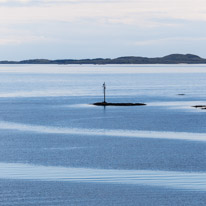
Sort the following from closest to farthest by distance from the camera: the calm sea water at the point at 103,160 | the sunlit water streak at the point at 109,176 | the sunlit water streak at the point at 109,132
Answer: the calm sea water at the point at 103,160 → the sunlit water streak at the point at 109,176 → the sunlit water streak at the point at 109,132

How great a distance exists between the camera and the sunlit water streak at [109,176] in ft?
91.1

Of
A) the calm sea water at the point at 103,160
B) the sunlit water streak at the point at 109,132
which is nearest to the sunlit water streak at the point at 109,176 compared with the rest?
the calm sea water at the point at 103,160

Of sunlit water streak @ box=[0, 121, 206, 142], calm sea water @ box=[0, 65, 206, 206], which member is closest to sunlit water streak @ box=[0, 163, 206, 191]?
calm sea water @ box=[0, 65, 206, 206]

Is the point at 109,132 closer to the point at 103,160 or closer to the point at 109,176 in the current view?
the point at 103,160

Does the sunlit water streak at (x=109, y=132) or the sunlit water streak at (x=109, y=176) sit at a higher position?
the sunlit water streak at (x=109, y=176)

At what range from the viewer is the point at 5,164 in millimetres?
33219

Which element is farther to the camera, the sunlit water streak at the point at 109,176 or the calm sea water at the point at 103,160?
the sunlit water streak at the point at 109,176

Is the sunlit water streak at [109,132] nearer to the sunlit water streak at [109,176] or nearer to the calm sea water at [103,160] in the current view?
the calm sea water at [103,160]

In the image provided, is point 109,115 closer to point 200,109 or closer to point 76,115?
point 76,115

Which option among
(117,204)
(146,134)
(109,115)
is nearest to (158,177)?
(117,204)

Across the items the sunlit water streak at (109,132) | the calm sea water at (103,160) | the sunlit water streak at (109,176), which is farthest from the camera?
the sunlit water streak at (109,132)

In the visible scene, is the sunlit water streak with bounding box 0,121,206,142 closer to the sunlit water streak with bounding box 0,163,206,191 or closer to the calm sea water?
the calm sea water

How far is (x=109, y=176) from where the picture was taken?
2948 cm

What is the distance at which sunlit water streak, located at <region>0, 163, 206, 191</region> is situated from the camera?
2778cm
